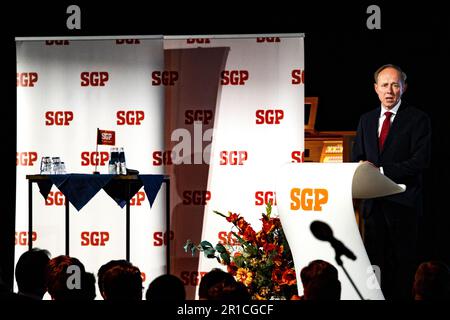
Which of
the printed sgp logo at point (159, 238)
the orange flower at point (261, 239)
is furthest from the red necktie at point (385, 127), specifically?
the printed sgp logo at point (159, 238)

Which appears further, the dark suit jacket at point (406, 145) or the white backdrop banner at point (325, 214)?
the dark suit jacket at point (406, 145)

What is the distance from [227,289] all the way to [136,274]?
605 millimetres

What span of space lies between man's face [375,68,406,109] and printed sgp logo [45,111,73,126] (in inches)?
94.8

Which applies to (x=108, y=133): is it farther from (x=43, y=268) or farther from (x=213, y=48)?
(x=43, y=268)

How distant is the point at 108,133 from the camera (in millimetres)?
5820

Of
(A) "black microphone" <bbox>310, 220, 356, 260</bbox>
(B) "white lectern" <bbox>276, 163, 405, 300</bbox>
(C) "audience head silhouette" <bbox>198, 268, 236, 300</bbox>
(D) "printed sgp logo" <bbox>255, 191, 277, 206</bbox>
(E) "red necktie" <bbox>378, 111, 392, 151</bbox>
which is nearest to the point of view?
(A) "black microphone" <bbox>310, 220, 356, 260</bbox>

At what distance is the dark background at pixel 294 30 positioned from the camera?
6277mm

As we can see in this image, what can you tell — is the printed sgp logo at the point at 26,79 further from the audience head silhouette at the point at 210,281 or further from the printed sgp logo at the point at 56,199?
the audience head silhouette at the point at 210,281

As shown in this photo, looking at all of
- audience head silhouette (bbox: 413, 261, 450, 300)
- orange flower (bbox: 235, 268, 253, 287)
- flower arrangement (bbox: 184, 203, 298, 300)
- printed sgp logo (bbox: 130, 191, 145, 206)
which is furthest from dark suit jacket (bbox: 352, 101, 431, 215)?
audience head silhouette (bbox: 413, 261, 450, 300)

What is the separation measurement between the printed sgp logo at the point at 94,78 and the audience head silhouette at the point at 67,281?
2.72 meters

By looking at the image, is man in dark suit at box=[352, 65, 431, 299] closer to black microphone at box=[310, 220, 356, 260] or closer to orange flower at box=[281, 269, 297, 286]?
orange flower at box=[281, 269, 297, 286]

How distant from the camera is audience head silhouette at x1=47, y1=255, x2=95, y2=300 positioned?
2.48m

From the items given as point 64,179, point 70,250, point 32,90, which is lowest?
point 70,250
